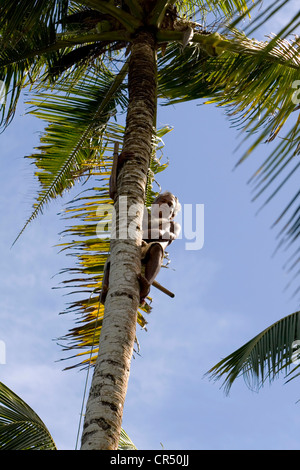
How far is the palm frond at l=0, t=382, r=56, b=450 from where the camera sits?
15.7 ft

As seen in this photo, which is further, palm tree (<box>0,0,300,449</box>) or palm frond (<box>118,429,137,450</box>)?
palm frond (<box>118,429,137,450</box>)

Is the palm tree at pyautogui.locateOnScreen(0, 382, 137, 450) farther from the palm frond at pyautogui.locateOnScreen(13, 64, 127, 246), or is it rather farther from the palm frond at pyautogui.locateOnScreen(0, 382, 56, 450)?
the palm frond at pyautogui.locateOnScreen(13, 64, 127, 246)

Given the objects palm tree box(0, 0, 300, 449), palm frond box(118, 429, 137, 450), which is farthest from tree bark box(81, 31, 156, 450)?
palm frond box(118, 429, 137, 450)

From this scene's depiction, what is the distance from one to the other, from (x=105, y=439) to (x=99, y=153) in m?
4.38

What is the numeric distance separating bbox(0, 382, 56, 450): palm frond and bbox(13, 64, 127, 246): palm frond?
7.04 ft

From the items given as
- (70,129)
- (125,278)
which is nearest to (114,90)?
(70,129)

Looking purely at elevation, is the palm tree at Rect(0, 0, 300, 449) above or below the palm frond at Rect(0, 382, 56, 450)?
above

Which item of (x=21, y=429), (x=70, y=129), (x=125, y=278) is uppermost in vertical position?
(x=70, y=129)

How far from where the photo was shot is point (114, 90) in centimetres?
689

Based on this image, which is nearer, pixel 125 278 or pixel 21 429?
pixel 125 278

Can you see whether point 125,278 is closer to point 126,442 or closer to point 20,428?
point 20,428

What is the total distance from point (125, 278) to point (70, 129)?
9.65ft

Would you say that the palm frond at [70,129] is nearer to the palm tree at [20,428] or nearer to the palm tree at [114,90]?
the palm tree at [114,90]

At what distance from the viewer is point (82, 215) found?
22.3ft
